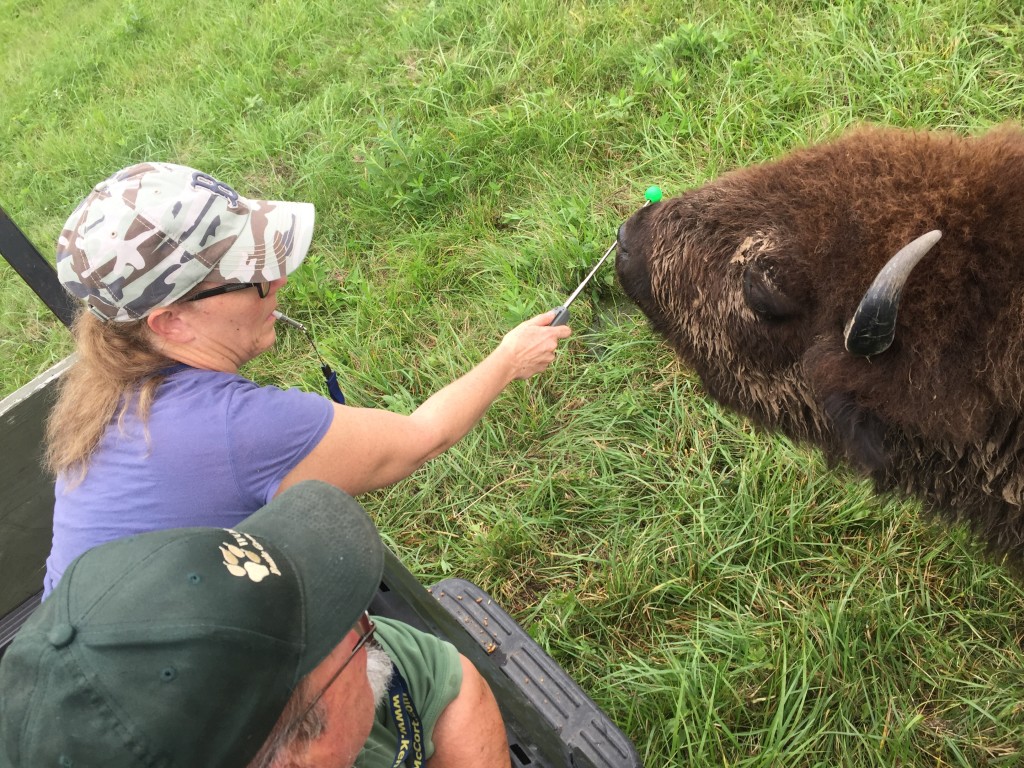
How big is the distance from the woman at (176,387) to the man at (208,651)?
17.2 inches

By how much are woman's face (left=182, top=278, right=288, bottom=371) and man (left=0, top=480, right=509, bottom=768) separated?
0.74 metres

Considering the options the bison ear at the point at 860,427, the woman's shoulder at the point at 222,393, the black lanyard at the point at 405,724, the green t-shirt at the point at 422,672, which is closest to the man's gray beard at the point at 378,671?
the black lanyard at the point at 405,724

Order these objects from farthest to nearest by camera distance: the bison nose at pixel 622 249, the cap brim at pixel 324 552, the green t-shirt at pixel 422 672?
the bison nose at pixel 622 249 → the green t-shirt at pixel 422 672 → the cap brim at pixel 324 552

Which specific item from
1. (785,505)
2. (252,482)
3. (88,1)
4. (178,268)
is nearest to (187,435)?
(252,482)

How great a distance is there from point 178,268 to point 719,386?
6.50 ft

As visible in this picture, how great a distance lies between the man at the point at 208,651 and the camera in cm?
123

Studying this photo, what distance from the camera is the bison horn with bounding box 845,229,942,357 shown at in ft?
6.03

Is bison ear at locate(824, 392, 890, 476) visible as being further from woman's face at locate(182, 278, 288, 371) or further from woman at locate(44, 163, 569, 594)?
woman's face at locate(182, 278, 288, 371)

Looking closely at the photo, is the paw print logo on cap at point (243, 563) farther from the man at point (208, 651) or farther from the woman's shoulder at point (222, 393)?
the woman's shoulder at point (222, 393)

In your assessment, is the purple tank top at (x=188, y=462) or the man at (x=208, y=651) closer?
the man at (x=208, y=651)

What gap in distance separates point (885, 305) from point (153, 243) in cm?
192

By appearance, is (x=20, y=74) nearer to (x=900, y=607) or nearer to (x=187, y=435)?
(x=187, y=435)

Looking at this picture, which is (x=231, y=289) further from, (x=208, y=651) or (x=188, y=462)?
(x=208, y=651)

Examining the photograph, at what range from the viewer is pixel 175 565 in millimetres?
1348
